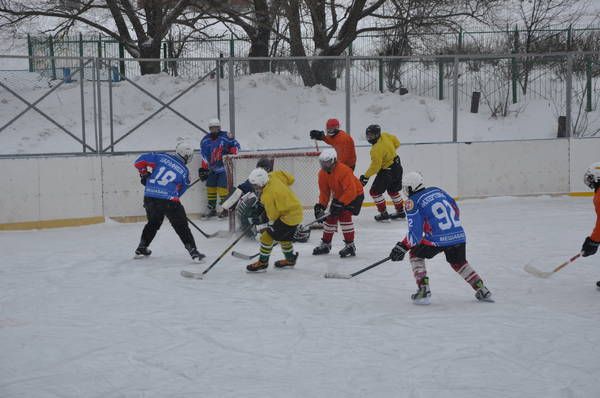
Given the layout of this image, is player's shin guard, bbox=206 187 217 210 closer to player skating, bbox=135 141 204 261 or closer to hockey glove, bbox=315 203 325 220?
player skating, bbox=135 141 204 261

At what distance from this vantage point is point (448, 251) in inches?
253

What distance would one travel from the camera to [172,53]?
19203 millimetres

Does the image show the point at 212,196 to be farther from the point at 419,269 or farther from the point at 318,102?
the point at 419,269

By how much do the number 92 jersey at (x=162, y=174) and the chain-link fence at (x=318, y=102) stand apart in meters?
5.02

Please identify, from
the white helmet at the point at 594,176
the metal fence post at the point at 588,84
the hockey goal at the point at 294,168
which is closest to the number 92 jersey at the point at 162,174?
the hockey goal at the point at 294,168

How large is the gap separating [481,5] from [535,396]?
14.5m

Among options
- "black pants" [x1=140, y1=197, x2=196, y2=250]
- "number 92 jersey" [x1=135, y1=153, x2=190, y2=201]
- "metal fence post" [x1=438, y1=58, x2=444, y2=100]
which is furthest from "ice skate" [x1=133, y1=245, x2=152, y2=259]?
"metal fence post" [x1=438, y1=58, x2=444, y2=100]

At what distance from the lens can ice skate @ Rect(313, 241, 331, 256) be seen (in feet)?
28.8

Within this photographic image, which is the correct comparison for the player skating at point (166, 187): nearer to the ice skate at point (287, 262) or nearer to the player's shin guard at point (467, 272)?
the ice skate at point (287, 262)

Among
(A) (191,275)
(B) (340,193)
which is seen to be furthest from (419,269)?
(A) (191,275)

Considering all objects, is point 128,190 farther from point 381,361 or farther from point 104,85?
point 381,361

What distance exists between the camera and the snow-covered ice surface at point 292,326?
482 centimetres

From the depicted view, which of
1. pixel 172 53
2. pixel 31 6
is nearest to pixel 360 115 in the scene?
pixel 172 53

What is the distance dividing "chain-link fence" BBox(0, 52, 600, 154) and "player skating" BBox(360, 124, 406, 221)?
2.77 m
